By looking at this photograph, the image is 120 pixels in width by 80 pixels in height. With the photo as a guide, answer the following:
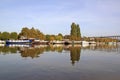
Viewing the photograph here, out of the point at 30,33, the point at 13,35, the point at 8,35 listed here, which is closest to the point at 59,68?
the point at 30,33

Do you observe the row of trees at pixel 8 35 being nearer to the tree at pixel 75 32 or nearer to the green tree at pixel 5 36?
the green tree at pixel 5 36

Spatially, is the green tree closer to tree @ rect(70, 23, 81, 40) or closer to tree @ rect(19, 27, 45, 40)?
tree @ rect(19, 27, 45, 40)

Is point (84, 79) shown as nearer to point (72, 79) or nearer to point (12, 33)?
point (72, 79)

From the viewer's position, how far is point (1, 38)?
143500 millimetres

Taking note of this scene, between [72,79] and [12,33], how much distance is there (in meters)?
140

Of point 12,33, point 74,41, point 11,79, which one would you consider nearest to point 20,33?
point 12,33

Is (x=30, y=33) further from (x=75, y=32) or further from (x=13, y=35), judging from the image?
(x=75, y=32)

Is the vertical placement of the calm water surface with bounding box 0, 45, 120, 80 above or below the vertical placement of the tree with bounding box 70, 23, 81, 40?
below

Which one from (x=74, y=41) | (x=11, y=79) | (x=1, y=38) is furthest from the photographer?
(x=74, y=41)

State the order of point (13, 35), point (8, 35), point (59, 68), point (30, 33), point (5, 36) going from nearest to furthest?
point (59, 68)
point (30, 33)
point (5, 36)
point (8, 35)
point (13, 35)

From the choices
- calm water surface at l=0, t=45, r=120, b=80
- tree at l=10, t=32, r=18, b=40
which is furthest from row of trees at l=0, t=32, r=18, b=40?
calm water surface at l=0, t=45, r=120, b=80

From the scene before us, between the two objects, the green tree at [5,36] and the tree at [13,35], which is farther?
the tree at [13,35]

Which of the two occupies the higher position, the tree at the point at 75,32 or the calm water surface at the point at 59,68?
the tree at the point at 75,32

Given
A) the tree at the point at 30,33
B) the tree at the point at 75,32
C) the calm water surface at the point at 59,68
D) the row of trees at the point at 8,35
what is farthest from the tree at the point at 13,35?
the calm water surface at the point at 59,68
